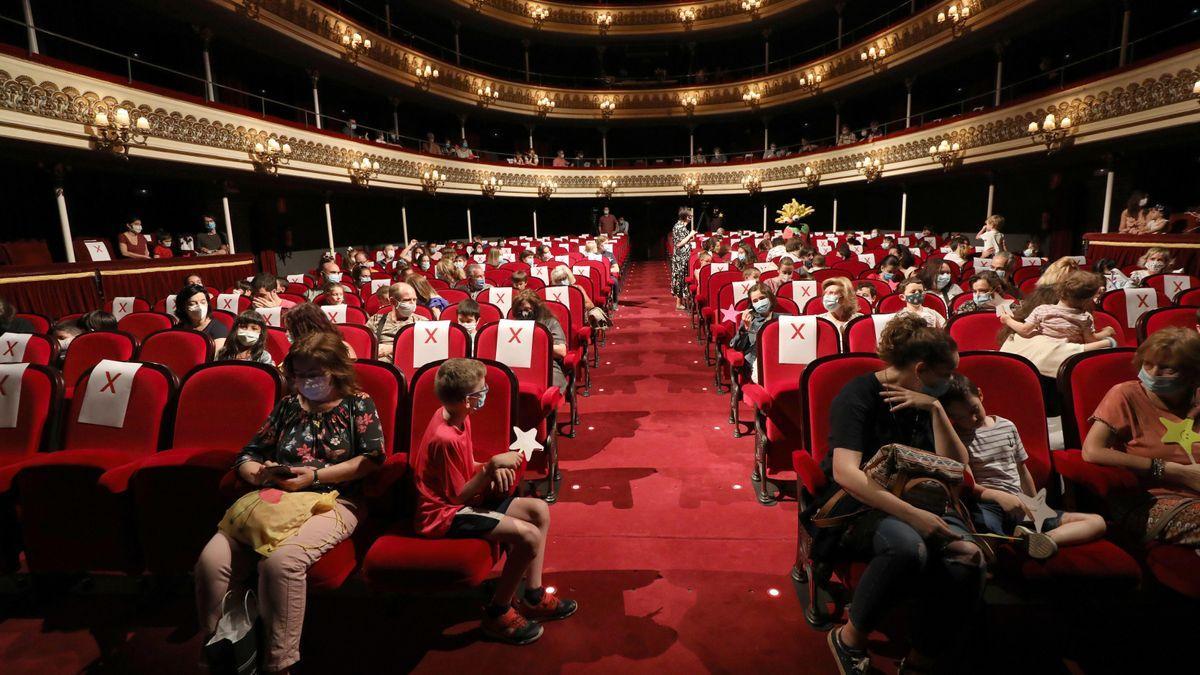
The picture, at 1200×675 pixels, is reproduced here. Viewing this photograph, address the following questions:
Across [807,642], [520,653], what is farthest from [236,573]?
[807,642]

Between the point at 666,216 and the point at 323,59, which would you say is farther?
the point at 666,216

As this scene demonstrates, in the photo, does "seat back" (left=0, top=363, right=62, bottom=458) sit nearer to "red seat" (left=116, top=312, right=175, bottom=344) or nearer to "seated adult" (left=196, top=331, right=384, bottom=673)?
→ "seated adult" (left=196, top=331, right=384, bottom=673)

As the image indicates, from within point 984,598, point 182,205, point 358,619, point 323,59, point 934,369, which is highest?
point 323,59

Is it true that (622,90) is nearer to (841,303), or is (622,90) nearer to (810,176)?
(810,176)

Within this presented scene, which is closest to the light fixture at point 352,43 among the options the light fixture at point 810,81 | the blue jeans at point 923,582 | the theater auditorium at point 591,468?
the theater auditorium at point 591,468

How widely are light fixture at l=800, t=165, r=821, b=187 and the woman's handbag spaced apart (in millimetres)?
22552

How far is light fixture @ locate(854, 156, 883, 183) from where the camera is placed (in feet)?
60.5

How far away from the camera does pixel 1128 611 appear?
2168 millimetres

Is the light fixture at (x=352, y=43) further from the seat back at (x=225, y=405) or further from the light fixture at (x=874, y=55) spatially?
the seat back at (x=225, y=405)

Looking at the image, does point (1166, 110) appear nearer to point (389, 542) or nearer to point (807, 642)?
point (807, 642)

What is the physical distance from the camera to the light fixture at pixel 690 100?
82.1ft

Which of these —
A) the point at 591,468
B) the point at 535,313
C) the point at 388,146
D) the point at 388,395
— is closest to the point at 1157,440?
the point at 591,468

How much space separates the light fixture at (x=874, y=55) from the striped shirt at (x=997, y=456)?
2011cm

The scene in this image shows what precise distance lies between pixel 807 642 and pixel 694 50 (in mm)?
28128
